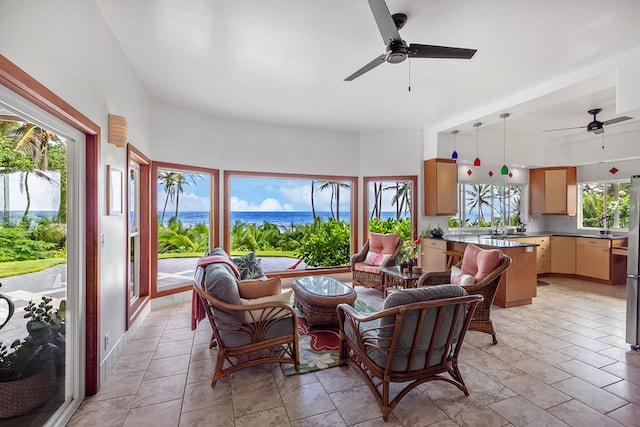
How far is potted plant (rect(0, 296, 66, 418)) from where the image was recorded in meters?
1.69

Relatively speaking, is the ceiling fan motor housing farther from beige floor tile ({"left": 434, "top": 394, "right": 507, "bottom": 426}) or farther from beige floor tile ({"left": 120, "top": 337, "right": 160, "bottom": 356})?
beige floor tile ({"left": 120, "top": 337, "right": 160, "bottom": 356})

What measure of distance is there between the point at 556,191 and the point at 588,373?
5.12 m

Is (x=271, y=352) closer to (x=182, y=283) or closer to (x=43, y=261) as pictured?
(x=43, y=261)

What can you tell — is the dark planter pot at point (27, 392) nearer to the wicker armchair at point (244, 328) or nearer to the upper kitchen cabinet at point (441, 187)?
the wicker armchair at point (244, 328)

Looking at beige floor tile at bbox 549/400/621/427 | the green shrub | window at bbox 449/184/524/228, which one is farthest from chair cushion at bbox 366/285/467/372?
window at bbox 449/184/524/228

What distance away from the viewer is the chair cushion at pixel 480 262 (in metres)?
3.24

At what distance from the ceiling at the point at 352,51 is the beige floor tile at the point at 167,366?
2959 mm

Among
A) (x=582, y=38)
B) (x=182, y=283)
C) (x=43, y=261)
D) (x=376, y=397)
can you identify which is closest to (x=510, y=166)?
(x=582, y=38)

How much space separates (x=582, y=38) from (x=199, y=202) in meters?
5.02

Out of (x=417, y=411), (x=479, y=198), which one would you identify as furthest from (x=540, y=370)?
(x=479, y=198)

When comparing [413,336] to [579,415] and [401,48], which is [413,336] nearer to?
[579,415]

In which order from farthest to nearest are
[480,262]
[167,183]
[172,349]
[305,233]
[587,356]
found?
[305,233]
[167,183]
[480,262]
[172,349]
[587,356]

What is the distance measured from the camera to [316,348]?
311 centimetres

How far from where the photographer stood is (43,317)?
1934 millimetres
